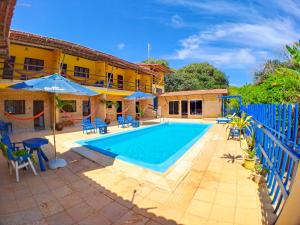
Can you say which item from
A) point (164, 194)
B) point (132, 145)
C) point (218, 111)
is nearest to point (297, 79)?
point (164, 194)

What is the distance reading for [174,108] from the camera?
78.3 feet

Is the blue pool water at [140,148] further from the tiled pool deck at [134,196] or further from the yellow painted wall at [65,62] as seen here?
the yellow painted wall at [65,62]

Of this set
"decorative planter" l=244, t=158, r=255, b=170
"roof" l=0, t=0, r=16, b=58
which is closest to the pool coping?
"decorative planter" l=244, t=158, r=255, b=170

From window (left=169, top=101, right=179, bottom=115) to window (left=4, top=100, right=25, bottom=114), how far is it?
55.5 ft

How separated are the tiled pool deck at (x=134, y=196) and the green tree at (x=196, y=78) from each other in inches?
1289

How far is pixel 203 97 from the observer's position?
21484 mm

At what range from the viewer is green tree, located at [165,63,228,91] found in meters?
36.9

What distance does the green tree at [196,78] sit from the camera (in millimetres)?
36906

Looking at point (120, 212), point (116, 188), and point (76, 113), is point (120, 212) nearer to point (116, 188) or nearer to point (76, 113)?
point (116, 188)

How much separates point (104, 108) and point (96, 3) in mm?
8568

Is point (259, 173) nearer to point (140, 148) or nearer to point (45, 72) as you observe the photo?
point (140, 148)

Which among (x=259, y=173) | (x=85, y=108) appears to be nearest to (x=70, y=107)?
(x=85, y=108)

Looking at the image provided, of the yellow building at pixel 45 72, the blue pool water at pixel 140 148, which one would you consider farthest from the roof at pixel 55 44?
the blue pool water at pixel 140 148

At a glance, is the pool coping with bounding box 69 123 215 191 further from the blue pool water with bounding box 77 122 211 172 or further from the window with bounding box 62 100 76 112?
the window with bounding box 62 100 76 112
